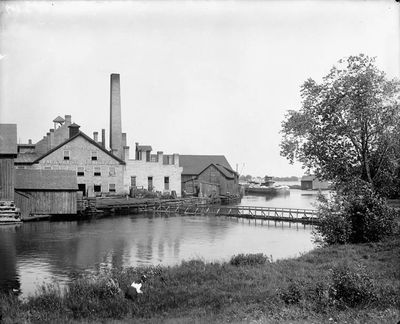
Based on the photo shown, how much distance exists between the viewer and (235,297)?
12.7 m

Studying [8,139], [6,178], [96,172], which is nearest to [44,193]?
[6,178]

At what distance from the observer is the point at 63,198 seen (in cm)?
4531

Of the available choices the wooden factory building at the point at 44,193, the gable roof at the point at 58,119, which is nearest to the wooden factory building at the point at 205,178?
the gable roof at the point at 58,119

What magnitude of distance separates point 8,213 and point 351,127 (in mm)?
29002

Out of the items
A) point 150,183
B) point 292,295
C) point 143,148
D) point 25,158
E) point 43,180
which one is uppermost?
point 143,148

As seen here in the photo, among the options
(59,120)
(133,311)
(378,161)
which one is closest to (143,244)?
(378,161)

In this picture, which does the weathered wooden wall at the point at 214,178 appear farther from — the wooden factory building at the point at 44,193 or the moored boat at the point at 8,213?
the moored boat at the point at 8,213

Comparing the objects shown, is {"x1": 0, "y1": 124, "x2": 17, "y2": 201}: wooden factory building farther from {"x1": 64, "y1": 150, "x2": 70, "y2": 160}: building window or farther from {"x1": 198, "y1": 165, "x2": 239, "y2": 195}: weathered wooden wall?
{"x1": 198, "y1": 165, "x2": 239, "y2": 195}: weathered wooden wall

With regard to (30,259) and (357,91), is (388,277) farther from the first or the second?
(30,259)

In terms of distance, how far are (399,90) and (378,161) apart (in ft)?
14.1

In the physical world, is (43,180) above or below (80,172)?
below

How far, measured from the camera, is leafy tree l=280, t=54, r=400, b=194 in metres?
Answer: 25.8

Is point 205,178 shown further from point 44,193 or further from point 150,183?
point 44,193

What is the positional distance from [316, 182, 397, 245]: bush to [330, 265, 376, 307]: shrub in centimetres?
1031
